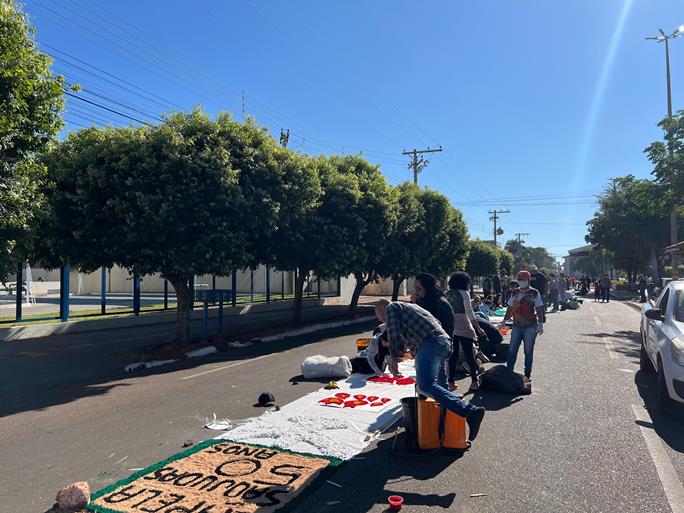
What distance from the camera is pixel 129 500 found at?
4.04 m

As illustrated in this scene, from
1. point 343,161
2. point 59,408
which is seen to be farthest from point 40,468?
point 343,161

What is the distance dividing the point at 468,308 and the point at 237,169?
6.11m

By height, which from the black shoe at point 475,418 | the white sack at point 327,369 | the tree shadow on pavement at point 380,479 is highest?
the black shoe at point 475,418

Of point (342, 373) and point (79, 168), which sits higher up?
point (79, 168)

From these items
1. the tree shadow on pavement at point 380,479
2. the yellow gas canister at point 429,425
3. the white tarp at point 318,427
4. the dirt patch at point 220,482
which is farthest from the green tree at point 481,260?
the dirt patch at point 220,482

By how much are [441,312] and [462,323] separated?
1.67m

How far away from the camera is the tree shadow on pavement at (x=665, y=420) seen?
5.46 meters

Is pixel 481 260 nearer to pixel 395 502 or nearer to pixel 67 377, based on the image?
pixel 67 377

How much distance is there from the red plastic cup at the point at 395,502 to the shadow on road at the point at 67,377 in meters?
5.68

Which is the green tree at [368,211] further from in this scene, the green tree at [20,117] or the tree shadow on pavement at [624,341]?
the green tree at [20,117]

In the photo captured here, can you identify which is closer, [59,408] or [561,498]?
[561,498]

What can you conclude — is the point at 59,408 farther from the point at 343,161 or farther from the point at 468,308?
the point at 343,161

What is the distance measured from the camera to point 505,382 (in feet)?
24.0

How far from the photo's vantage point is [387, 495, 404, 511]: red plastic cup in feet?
12.7
